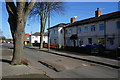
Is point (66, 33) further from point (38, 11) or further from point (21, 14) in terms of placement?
point (21, 14)

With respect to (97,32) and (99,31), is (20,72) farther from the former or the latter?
(97,32)

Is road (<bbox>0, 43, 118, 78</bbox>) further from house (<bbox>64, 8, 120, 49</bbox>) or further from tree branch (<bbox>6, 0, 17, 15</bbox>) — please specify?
house (<bbox>64, 8, 120, 49</bbox>)

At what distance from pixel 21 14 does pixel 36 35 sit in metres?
64.6

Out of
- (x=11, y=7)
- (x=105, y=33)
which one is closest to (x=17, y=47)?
(x=11, y=7)

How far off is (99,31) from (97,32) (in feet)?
1.70

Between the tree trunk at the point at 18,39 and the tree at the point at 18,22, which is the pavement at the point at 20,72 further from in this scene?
the tree at the point at 18,22

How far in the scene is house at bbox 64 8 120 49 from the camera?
21.7 m

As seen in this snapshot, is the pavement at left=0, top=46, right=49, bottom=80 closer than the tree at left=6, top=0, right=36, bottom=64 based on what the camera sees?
Yes

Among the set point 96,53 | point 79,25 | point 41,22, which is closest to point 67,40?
point 79,25

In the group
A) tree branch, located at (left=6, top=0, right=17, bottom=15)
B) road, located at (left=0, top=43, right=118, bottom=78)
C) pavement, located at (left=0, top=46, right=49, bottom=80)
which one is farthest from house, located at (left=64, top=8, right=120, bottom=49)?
pavement, located at (left=0, top=46, right=49, bottom=80)

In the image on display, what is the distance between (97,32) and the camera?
997 inches

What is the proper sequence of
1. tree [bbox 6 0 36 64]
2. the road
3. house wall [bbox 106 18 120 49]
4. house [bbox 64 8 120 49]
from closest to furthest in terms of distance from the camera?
the road
tree [bbox 6 0 36 64]
house wall [bbox 106 18 120 49]
house [bbox 64 8 120 49]

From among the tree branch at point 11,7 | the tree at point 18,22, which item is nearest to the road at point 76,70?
the tree at point 18,22

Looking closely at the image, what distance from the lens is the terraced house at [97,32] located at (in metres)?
21.8
